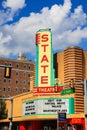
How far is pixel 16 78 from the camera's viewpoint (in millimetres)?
143625

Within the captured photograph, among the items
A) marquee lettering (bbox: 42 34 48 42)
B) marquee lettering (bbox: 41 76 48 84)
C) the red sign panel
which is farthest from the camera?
marquee lettering (bbox: 42 34 48 42)

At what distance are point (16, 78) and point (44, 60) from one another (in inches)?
3359

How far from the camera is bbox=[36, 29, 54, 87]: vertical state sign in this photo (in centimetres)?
5875

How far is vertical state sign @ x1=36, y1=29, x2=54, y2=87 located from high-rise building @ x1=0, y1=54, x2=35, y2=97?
256 ft

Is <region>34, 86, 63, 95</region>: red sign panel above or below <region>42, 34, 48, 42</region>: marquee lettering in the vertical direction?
below

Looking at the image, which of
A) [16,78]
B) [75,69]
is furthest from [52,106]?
[16,78]

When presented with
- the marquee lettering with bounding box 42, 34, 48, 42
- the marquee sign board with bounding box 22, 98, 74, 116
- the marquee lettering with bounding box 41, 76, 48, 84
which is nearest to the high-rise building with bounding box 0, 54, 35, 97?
the marquee lettering with bounding box 42, 34, 48, 42

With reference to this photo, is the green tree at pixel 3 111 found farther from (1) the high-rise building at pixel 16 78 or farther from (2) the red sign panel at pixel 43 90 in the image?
(1) the high-rise building at pixel 16 78

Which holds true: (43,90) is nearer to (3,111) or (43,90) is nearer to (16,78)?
(3,111)

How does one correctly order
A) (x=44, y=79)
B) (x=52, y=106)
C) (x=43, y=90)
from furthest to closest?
(x=44, y=79)
(x=43, y=90)
(x=52, y=106)

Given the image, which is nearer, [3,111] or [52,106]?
[52,106]

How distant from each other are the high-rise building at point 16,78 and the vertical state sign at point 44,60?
77961mm

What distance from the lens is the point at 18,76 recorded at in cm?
14450

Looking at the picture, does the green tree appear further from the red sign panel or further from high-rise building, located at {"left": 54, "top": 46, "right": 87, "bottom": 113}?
high-rise building, located at {"left": 54, "top": 46, "right": 87, "bottom": 113}
